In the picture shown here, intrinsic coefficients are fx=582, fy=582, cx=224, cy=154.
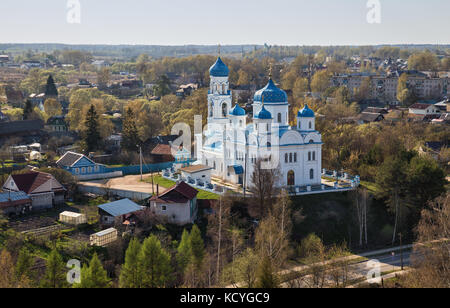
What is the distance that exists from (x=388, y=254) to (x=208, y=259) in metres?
9.41

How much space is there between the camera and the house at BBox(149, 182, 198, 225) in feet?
88.5

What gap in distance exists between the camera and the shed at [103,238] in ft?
79.8

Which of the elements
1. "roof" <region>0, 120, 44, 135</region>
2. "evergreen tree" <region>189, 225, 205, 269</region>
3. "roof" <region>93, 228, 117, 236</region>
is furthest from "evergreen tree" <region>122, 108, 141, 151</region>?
"evergreen tree" <region>189, 225, 205, 269</region>

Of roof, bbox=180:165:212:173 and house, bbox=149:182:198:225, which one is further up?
roof, bbox=180:165:212:173

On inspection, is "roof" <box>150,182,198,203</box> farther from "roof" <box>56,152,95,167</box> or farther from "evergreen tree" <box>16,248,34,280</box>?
"roof" <box>56,152,95,167</box>

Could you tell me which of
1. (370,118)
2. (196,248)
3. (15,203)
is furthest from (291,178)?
(370,118)

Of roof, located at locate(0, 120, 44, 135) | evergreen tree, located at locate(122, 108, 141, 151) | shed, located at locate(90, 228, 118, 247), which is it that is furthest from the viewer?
roof, located at locate(0, 120, 44, 135)

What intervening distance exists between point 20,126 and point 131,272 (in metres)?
32.0

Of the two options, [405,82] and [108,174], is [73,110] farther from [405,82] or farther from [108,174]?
[405,82]

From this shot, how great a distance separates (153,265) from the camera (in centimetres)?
1864

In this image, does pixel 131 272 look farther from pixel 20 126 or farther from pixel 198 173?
pixel 20 126

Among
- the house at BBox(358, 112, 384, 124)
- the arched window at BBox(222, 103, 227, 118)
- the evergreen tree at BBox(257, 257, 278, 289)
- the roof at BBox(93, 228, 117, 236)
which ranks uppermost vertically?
the arched window at BBox(222, 103, 227, 118)

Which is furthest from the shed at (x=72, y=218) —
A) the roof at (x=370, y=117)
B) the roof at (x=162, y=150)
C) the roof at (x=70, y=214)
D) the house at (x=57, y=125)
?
the roof at (x=370, y=117)
